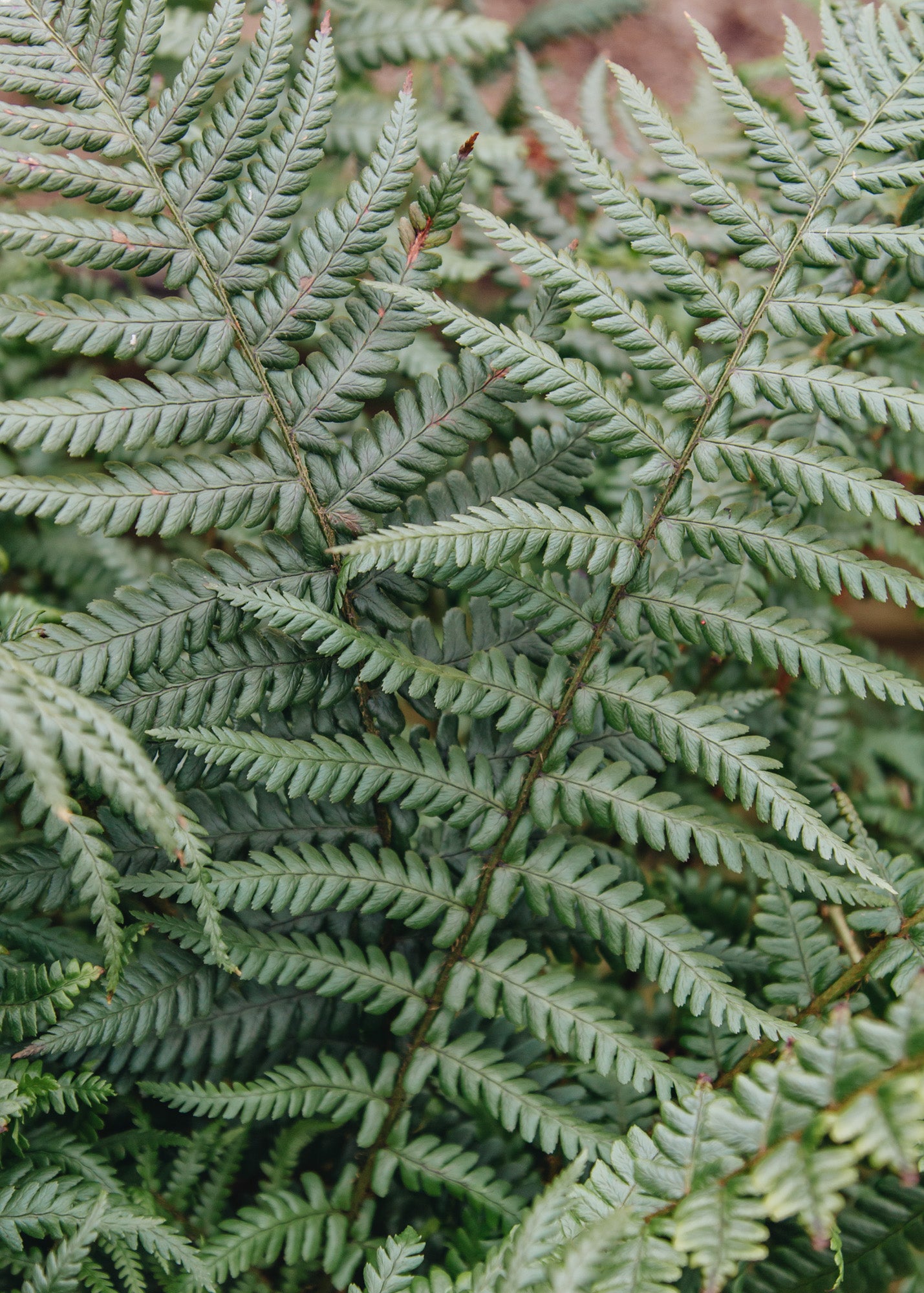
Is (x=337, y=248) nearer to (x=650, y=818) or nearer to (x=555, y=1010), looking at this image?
(x=650, y=818)

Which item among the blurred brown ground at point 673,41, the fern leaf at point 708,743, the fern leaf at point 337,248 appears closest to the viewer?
the fern leaf at point 708,743

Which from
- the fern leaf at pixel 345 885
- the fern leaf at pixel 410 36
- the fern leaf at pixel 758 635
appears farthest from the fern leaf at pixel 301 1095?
the fern leaf at pixel 410 36

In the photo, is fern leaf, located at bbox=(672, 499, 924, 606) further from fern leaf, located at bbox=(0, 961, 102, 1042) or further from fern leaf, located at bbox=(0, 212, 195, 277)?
fern leaf, located at bbox=(0, 961, 102, 1042)

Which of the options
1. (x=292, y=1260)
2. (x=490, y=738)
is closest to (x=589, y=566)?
(x=490, y=738)

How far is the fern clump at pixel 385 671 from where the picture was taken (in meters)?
1.43

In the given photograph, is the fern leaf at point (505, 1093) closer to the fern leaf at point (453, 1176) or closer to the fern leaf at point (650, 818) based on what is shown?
the fern leaf at point (453, 1176)

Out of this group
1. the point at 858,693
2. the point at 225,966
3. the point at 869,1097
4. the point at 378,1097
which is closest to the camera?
the point at 869,1097

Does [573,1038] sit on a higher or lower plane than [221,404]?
lower

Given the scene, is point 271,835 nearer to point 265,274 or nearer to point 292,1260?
point 292,1260

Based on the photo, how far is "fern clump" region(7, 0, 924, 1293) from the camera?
143 centimetres

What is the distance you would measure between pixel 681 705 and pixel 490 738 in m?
0.38

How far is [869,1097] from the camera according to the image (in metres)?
0.88

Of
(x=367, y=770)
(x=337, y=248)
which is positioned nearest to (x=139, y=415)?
(x=337, y=248)

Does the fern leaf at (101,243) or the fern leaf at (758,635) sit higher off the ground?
the fern leaf at (101,243)
